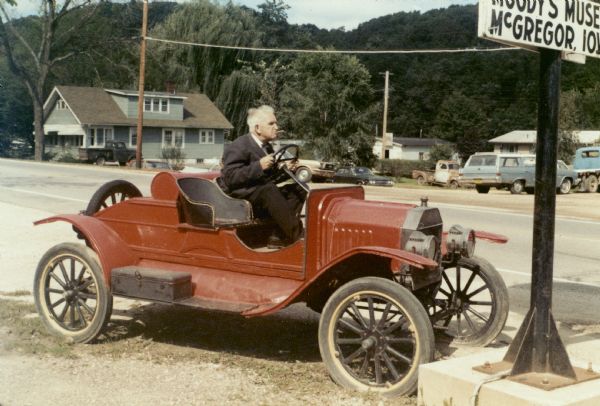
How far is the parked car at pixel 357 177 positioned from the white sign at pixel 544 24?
1599 inches

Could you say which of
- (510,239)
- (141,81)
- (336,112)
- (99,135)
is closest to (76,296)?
(510,239)

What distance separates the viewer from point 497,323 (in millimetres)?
6133

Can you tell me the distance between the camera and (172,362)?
579 centimetres

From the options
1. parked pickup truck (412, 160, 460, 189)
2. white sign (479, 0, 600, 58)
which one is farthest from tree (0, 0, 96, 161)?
white sign (479, 0, 600, 58)

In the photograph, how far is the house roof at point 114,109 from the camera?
64062mm

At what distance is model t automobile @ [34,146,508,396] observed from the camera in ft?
16.8

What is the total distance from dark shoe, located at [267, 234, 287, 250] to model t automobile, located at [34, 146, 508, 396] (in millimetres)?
71

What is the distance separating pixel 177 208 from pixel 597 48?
3338 millimetres

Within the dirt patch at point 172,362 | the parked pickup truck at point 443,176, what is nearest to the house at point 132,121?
the parked pickup truck at point 443,176

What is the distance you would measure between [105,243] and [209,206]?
1.00 m

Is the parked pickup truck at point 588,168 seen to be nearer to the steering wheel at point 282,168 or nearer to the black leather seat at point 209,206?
the steering wheel at point 282,168

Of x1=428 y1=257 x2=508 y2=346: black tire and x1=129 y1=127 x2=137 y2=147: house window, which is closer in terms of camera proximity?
x1=428 y1=257 x2=508 y2=346: black tire

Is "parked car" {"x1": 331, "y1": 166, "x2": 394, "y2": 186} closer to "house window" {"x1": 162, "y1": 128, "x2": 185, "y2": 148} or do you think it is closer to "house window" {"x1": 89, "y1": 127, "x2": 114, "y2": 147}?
"house window" {"x1": 162, "y1": 128, "x2": 185, "y2": 148}

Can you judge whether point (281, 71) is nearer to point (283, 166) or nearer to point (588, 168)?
point (588, 168)
